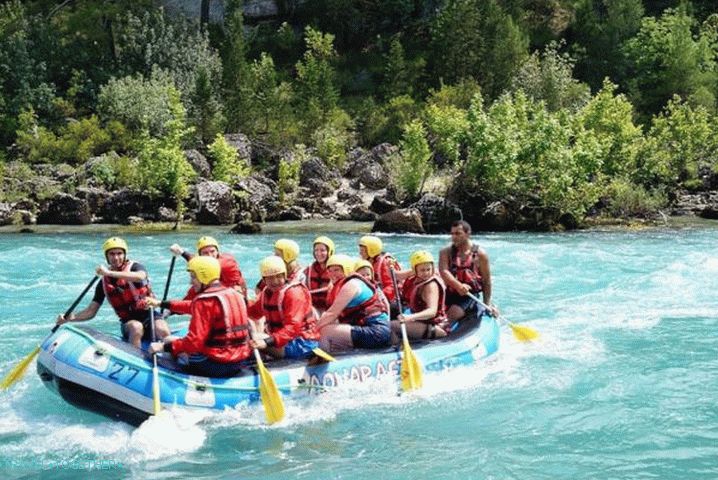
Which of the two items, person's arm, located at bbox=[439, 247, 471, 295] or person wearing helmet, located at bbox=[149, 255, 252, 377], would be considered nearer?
person wearing helmet, located at bbox=[149, 255, 252, 377]

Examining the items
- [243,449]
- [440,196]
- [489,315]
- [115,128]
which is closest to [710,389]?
[489,315]

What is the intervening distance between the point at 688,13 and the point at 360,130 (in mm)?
22071

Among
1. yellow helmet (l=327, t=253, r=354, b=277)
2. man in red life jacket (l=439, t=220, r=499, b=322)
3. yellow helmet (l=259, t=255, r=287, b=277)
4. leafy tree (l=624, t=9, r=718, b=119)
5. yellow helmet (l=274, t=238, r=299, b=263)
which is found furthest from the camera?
leafy tree (l=624, t=9, r=718, b=119)

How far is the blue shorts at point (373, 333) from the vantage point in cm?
778

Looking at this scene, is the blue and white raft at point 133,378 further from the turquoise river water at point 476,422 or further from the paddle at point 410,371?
the paddle at point 410,371

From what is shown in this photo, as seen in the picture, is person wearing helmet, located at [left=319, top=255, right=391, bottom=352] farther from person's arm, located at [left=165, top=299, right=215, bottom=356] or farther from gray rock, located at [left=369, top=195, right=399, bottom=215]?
gray rock, located at [left=369, top=195, right=399, bottom=215]

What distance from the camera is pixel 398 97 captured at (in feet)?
119

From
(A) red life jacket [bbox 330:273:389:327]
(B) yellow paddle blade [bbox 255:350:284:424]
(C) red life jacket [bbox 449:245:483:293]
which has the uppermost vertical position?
(C) red life jacket [bbox 449:245:483:293]

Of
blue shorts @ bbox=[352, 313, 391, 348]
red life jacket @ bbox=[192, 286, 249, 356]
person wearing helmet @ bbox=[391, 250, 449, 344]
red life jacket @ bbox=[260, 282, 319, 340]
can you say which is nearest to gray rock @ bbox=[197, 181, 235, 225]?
person wearing helmet @ bbox=[391, 250, 449, 344]

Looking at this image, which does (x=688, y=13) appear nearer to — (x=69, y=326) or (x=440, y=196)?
(x=440, y=196)

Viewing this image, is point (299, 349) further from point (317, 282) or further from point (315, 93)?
point (315, 93)

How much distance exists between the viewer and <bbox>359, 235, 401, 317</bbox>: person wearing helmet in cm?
893

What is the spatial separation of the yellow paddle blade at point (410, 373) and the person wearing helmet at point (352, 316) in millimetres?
365

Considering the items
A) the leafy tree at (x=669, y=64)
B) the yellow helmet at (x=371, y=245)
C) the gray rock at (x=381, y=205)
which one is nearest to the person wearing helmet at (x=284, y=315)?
the yellow helmet at (x=371, y=245)
